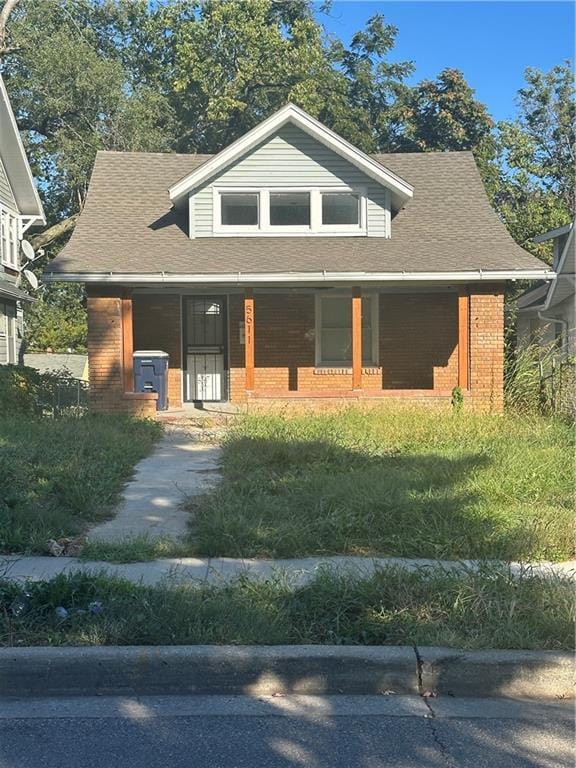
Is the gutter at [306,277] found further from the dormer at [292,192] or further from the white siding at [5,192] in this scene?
the white siding at [5,192]

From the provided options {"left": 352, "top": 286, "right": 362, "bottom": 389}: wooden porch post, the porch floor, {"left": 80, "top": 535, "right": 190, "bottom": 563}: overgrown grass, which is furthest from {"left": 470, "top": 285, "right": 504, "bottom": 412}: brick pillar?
{"left": 80, "top": 535, "right": 190, "bottom": 563}: overgrown grass

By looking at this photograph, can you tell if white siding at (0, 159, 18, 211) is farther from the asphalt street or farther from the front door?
the asphalt street

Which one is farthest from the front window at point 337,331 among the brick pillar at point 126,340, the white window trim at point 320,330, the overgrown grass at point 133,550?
the overgrown grass at point 133,550

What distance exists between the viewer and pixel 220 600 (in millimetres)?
5309

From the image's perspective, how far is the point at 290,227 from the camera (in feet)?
54.7

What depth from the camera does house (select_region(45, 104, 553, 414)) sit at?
1509 centimetres

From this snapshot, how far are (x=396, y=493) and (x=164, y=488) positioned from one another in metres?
2.65

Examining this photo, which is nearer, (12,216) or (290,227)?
(290,227)

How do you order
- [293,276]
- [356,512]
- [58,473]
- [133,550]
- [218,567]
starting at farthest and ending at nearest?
[293,276] → [58,473] → [356,512] → [133,550] → [218,567]

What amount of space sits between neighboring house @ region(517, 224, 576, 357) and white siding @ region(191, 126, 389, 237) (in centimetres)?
412

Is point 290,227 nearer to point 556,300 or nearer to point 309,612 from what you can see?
point 556,300

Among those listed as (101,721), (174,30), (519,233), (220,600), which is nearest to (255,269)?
(220,600)

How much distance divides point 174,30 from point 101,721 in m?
34.7

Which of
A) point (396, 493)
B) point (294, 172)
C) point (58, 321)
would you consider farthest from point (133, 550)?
point (58, 321)
